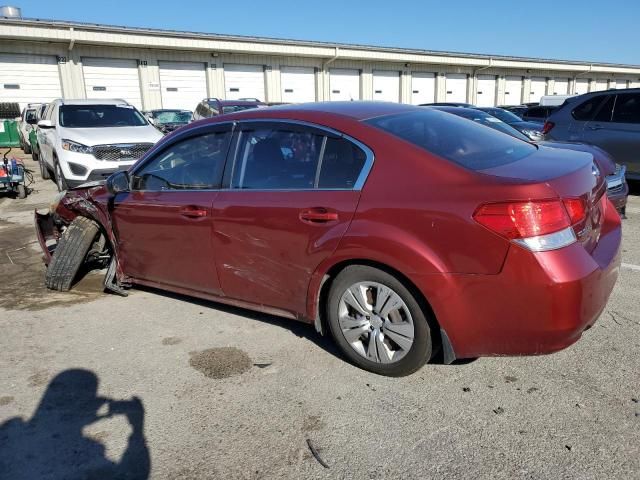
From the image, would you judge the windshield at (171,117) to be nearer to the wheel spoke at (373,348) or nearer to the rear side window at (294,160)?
the rear side window at (294,160)

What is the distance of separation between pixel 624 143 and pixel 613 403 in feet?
23.2

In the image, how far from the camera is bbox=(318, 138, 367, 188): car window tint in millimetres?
3127

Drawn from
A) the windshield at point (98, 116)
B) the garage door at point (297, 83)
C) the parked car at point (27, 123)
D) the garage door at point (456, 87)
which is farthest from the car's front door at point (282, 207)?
the garage door at point (456, 87)

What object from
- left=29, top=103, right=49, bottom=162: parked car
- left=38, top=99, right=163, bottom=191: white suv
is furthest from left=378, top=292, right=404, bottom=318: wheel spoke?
left=29, top=103, right=49, bottom=162: parked car

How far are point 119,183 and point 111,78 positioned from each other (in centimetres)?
2518

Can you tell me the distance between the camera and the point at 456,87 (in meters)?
40.7

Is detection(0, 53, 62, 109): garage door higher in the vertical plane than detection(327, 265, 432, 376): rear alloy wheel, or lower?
higher

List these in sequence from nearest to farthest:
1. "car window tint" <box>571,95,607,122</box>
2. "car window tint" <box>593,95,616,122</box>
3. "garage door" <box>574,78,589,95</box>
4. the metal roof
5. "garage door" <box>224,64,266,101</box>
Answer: "car window tint" <box>593,95,616,122</box>
"car window tint" <box>571,95,607,122</box>
the metal roof
"garage door" <box>224,64,266,101</box>
"garage door" <box>574,78,589,95</box>

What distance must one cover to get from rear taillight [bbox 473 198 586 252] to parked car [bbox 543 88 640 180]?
708 cm

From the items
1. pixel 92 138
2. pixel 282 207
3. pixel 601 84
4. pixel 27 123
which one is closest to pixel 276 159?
pixel 282 207

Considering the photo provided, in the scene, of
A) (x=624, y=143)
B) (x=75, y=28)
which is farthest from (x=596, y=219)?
(x=75, y=28)

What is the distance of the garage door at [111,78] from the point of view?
26125 mm

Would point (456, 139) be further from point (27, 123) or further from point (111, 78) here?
point (111, 78)

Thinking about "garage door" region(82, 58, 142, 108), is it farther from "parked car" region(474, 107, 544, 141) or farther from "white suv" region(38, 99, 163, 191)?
"parked car" region(474, 107, 544, 141)
